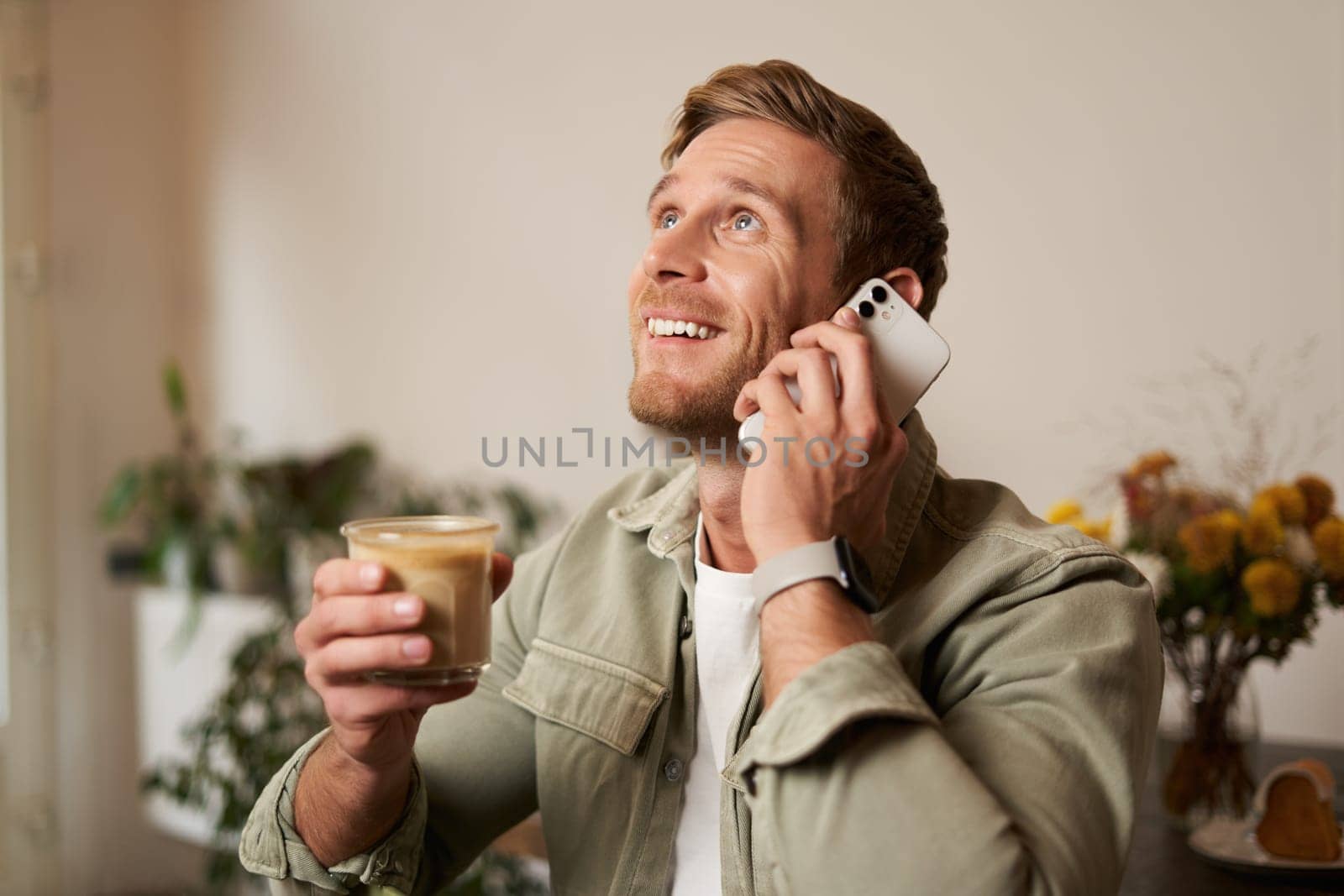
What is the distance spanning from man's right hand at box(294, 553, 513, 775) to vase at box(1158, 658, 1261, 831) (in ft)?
3.81

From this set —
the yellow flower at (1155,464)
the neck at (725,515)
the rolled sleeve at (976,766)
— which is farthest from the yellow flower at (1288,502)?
the neck at (725,515)

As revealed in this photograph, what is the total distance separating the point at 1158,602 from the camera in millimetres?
1623

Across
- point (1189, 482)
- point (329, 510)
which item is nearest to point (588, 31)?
point (329, 510)

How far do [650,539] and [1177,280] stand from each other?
A: 1348 mm

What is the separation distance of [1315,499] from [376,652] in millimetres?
1348

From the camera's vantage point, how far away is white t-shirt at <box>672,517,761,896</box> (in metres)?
1.28

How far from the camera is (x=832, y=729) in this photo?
0.87 meters

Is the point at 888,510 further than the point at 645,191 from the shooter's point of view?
No

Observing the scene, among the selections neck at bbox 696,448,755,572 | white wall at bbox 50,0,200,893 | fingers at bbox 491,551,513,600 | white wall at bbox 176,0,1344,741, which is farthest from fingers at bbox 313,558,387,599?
white wall at bbox 50,0,200,893

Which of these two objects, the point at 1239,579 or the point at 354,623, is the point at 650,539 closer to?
the point at 354,623

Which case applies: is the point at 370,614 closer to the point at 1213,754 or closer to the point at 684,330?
the point at 684,330

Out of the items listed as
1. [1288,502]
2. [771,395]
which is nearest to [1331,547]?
[1288,502]

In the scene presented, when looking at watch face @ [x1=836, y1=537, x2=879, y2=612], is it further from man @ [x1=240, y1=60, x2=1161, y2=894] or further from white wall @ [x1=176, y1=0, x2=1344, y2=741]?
white wall @ [x1=176, y1=0, x2=1344, y2=741]

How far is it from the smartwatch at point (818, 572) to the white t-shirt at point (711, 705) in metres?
0.30
